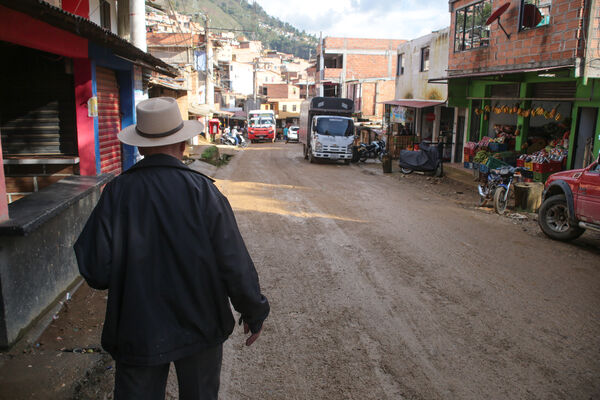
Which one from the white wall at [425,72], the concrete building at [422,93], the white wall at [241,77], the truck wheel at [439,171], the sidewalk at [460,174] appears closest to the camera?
the sidewalk at [460,174]

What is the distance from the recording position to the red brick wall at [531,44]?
1230 centimetres

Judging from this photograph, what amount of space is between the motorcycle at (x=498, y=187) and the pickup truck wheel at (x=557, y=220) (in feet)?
6.96

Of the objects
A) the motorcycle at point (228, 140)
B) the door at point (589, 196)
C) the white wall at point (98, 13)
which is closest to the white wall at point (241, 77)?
the motorcycle at point (228, 140)

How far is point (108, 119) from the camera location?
31.4 feet

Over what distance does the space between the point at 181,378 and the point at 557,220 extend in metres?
8.39

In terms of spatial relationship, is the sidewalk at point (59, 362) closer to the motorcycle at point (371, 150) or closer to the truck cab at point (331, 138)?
the truck cab at point (331, 138)

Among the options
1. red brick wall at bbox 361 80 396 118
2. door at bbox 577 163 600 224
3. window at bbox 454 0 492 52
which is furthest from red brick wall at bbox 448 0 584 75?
red brick wall at bbox 361 80 396 118

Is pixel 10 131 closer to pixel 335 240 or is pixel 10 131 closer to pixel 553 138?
pixel 335 240

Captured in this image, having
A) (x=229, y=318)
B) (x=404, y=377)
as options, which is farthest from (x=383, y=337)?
(x=229, y=318)

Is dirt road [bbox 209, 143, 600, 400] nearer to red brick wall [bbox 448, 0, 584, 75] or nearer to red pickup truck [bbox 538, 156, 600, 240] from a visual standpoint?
red pickup truck [bbox 538, 156, 600, 240]

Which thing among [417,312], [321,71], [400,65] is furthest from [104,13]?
[321,71]

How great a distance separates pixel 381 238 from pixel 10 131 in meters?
6.12

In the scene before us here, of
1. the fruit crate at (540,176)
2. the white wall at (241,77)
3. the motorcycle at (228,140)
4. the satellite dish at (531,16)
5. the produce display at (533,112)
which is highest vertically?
the white wall at (241,77)

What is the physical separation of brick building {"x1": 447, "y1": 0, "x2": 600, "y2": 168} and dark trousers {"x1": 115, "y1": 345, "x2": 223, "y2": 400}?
12307mm
